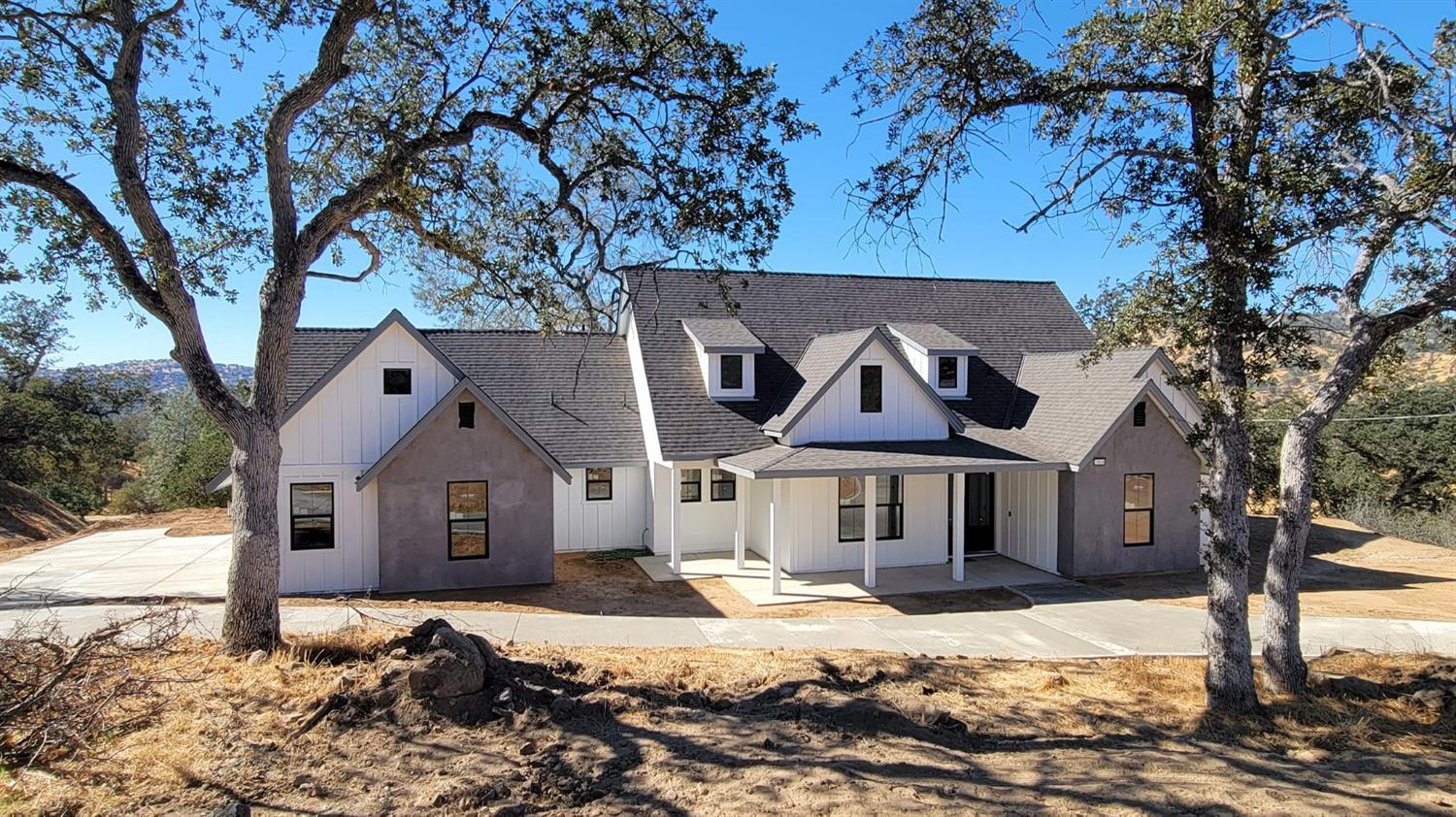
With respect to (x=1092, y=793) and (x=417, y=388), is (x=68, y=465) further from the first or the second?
(x=1092, y=793)

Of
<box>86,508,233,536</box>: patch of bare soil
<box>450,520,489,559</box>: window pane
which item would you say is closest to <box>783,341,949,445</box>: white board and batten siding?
<box>450,520,489,559</box>: window pane

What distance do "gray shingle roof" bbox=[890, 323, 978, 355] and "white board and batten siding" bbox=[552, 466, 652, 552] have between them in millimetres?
7365

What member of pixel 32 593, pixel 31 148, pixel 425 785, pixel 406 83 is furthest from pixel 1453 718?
pixel 32 593

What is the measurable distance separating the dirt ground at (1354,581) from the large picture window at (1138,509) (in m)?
0.85

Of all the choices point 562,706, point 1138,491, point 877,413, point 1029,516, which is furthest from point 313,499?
point 1138,491

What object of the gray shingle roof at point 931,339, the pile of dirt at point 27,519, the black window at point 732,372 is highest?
the gray shingle roof at point 931,339

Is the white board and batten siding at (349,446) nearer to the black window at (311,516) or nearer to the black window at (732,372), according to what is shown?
the black window at (311,516)

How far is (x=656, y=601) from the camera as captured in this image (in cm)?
1405

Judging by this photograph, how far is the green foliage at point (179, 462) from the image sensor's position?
2675 centimetres

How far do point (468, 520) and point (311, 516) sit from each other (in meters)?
2.77

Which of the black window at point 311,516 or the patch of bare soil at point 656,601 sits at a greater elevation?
the black window at point 311,516

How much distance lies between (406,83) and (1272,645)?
12.0 meters

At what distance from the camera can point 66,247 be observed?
8328 mm

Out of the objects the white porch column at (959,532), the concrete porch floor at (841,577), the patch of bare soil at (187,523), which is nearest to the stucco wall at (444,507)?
the concrete porch floor at (841,577)
